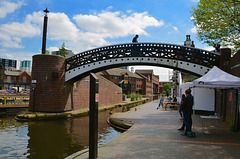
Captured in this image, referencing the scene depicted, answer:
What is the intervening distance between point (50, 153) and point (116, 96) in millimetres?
23010

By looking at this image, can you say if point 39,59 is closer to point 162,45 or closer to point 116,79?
point 162,45

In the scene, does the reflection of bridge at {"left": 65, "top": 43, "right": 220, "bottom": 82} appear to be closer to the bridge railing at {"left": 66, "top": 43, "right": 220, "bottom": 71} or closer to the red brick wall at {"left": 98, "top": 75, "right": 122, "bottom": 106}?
the bridge railing at {"left": 66, "top": 43, "right": 220, "bottom": 71}

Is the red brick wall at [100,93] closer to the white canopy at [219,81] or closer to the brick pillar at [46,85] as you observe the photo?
the brick pillar at [46,85]

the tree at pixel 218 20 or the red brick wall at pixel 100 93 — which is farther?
the red brick wall at pixel 100 93

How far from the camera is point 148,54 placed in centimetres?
1514

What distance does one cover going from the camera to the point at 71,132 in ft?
34.7

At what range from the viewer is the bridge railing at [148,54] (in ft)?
44.7

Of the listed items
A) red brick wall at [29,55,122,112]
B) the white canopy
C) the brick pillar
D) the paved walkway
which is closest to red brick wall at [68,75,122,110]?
red brick wall at [29,55,122,112]

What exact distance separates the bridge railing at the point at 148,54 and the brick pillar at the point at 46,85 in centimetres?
151

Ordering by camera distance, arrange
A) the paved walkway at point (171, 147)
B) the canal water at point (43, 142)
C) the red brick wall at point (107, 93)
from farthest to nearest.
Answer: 1. the red brick wall at point (107, 93)
2. the canal water at point (43, 142)
3. the paved walkway at point (171, 147)

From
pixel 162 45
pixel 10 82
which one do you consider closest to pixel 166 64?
pixel 162 45

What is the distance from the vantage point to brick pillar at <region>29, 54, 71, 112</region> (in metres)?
15.9

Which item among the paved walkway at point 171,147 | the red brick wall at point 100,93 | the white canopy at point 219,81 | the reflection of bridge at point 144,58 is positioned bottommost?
the paved walkway at point 171,147

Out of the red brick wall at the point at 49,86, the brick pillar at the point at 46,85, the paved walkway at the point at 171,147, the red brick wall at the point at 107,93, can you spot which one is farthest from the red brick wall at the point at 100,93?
the paved walkway at the point at 171,147
